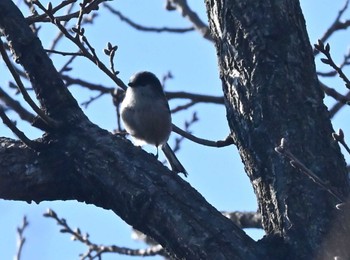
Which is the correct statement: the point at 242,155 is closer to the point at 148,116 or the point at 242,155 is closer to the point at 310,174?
the point at 310,174

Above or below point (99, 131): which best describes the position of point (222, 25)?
above

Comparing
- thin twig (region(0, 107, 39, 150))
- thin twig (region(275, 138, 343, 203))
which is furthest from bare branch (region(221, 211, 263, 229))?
thin twig (region(275, 138, 343, 203))

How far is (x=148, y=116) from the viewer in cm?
483

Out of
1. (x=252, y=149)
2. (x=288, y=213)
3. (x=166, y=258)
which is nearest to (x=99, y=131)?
(x=252, y=149)

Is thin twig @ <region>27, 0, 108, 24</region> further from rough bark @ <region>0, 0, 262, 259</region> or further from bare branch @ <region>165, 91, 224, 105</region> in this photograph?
bare branch @ <region>165, 91, 224, 105</region>

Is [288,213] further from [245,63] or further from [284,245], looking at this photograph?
[245,63]

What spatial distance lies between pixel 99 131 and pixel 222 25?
0.64m

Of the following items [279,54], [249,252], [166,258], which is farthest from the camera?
[166,258]

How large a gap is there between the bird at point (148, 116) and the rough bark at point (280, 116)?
178cm

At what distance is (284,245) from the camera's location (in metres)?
2.63

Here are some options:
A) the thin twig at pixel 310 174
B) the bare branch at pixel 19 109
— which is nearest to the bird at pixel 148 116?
the bare branch at pixel 19 109

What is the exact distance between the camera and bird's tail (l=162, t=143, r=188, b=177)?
16.0ft

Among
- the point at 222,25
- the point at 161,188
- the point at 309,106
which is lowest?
the point at 161,188

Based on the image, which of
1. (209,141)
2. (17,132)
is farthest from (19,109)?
(17,132)
